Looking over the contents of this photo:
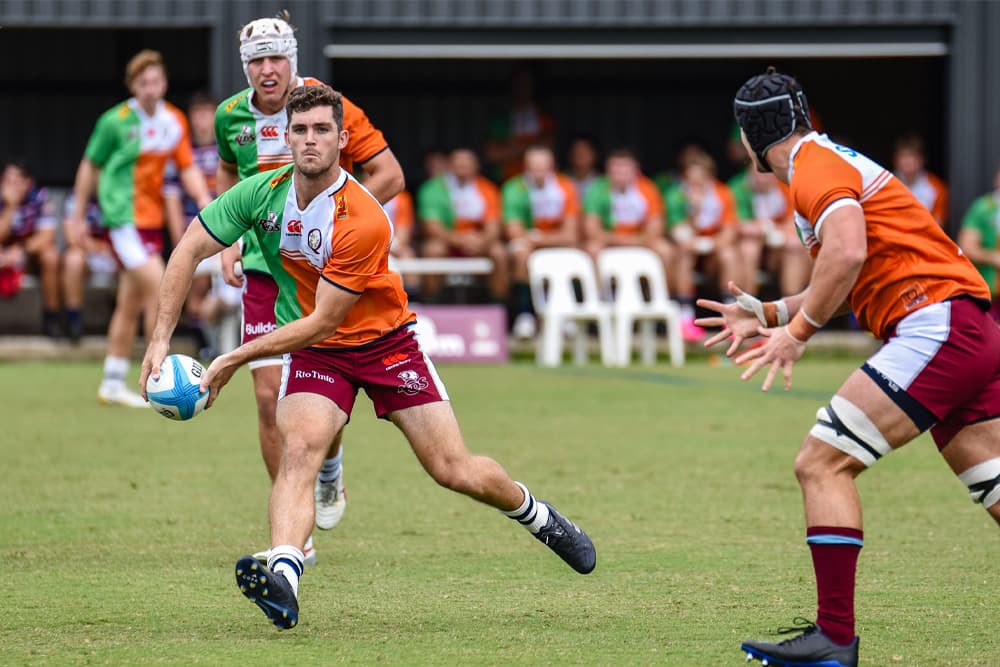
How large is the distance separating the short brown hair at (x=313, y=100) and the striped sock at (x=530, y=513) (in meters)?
1.60

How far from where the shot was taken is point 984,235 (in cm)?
1741

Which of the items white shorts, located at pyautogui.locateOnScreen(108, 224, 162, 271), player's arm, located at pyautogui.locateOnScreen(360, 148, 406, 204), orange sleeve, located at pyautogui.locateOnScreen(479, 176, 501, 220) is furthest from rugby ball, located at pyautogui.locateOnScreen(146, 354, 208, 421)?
orange sleeve, located at pyautogui.locateOnScreen(479, 176, 501, 220)

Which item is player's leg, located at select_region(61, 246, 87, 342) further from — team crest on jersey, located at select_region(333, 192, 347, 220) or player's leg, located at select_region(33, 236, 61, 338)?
team crest on jersey, located at select_region(333, 192, 347, 220)

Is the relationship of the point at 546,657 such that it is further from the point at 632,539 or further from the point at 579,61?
the point at 579,61

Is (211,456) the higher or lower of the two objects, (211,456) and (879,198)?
the lower

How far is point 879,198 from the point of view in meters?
5.35

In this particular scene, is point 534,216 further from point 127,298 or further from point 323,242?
point 323,242

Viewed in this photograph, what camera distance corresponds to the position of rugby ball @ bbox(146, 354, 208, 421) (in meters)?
6.08

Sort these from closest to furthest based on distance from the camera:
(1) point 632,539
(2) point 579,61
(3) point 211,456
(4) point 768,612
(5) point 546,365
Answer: (4) point 768,612, (1) point 632,539, (3) point 211,456, (5) point 546,365, (2) point 579,61

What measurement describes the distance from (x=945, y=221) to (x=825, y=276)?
1403cm

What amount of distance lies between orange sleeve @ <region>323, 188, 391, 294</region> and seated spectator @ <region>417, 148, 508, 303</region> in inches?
463

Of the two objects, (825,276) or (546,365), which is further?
(546,365)

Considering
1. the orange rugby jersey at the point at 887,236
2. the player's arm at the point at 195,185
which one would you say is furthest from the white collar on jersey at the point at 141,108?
the orange rugby jersey at the point at 887,236

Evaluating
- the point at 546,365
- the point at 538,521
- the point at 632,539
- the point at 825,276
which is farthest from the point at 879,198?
the point at 546,365
